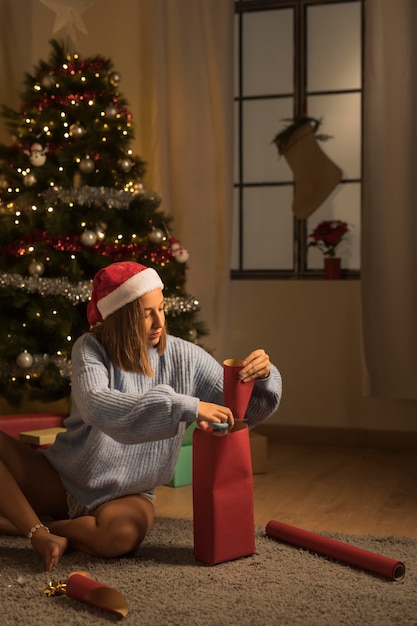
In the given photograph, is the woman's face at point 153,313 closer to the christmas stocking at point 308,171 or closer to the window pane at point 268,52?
the christmas stocking at point 308,171

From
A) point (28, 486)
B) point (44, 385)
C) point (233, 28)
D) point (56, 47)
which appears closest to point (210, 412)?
point (28, 486)

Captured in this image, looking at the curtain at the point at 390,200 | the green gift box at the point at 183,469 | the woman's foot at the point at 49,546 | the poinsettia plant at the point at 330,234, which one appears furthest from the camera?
the poinsettia plant at the point at 330,234

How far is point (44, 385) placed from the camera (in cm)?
364

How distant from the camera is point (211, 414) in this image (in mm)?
2195

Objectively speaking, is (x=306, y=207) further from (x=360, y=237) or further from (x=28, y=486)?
(x=28, y=486)

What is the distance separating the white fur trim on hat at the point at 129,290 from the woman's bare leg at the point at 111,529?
527mm

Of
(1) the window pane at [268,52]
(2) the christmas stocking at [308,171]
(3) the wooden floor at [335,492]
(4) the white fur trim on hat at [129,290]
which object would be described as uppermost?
(1) the window pane at [268,52]

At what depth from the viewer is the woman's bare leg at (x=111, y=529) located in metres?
2.36

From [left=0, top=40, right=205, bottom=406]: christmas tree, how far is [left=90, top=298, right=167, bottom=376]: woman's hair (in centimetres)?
120

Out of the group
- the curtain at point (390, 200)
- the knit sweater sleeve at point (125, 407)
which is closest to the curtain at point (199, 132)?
the curtain at point (390, 200)

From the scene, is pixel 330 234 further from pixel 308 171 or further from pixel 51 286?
pixel 51 286

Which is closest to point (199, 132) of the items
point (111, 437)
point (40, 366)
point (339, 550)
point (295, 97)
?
point (295, 97)

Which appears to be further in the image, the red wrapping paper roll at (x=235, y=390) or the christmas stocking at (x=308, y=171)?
the christmas stocking at (x=308, y=171)

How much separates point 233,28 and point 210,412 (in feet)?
9.09
